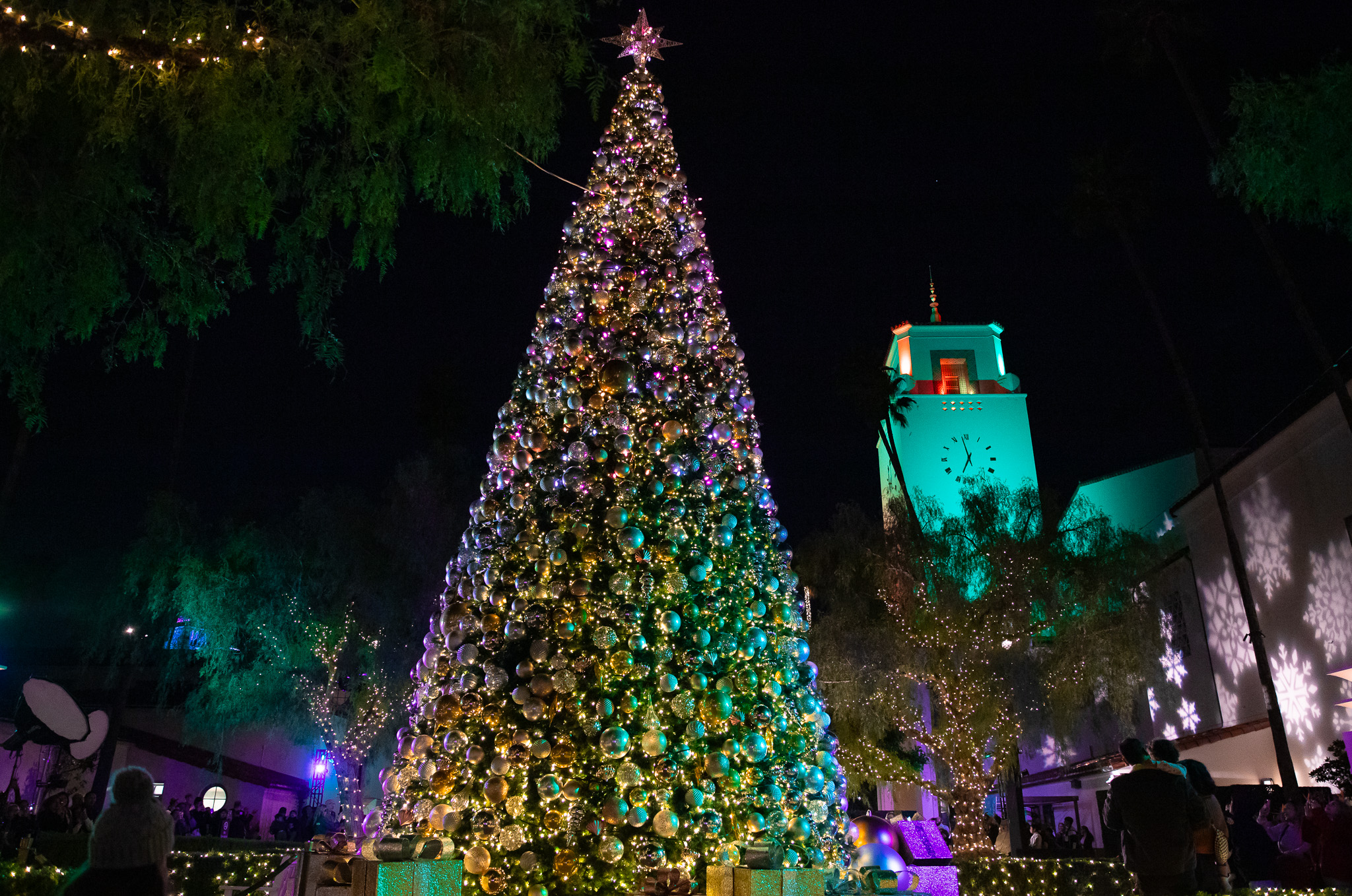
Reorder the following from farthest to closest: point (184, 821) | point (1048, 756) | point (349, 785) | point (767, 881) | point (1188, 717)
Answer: point (1048, 756) < point (1188, 717) < point (349, 785) < point (184, 821) < point (767, 881)

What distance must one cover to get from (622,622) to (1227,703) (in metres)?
20.1

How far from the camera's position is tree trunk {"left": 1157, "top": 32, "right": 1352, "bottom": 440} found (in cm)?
1095

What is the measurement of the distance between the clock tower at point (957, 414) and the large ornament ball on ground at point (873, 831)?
80.8 feet

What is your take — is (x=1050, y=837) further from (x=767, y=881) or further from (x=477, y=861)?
(x=477, y=861)

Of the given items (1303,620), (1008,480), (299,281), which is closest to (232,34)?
(299,281)

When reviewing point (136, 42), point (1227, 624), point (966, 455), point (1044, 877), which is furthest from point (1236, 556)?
point (136, 42)

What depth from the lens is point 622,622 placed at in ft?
16.8

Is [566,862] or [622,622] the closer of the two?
[566,862]

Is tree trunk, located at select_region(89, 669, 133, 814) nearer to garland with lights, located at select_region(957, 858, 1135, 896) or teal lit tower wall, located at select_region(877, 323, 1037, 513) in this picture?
garland with lights, located at select_region(957, 858, 1135, 896)

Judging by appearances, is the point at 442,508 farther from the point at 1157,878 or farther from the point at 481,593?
the point at 1157,878

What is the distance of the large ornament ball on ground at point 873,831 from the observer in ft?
19.4

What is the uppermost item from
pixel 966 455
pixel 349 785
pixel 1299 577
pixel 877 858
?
pixel 966 455

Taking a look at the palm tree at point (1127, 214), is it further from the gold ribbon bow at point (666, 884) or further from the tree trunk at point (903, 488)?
the gold ribbon bow at point (666, 884)

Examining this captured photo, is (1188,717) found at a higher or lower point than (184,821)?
higher
